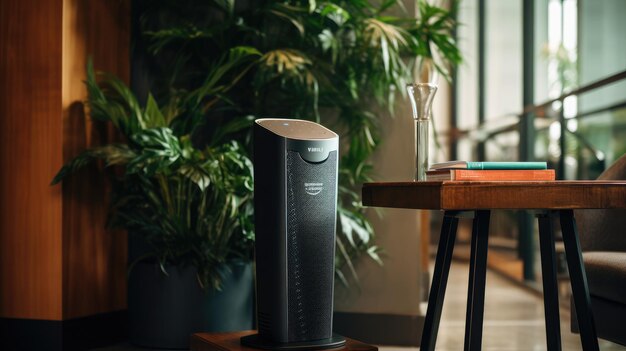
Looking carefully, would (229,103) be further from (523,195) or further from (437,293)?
(523,195)

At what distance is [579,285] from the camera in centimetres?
183

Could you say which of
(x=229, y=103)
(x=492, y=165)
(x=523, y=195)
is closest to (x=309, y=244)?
(x=492, y=165)

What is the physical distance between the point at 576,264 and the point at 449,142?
7.17 metres

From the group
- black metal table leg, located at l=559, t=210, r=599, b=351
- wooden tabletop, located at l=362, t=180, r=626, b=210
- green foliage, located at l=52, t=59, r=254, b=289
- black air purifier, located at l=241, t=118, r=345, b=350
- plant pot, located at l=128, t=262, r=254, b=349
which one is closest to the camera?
wooden tabletop, located at l=362, t=180, r=626, b=210

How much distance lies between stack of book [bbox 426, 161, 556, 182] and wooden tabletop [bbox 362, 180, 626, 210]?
0.41ft

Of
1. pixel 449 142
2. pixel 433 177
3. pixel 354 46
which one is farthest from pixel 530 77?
pixel 433 177

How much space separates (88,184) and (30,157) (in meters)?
0.25

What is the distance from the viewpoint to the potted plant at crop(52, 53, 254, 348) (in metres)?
3.06

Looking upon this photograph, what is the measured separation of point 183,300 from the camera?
3146 mm

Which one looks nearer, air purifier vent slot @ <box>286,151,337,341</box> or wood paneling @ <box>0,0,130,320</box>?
air purifier vent slot @ <box>286,151,337,341</box>

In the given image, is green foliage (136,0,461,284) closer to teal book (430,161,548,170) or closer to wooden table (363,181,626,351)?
wooden table (363,181,626,351)

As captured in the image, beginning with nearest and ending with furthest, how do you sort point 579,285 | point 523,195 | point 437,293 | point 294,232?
point 523,195 → point 579,285 → point 437,293 → point 294,232

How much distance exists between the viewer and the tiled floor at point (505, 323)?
11.1 ft

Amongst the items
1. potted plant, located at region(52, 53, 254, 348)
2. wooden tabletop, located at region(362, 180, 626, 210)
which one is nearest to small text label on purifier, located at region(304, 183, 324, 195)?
wooden tabletop, located at region(362, 180, 626, 210)
